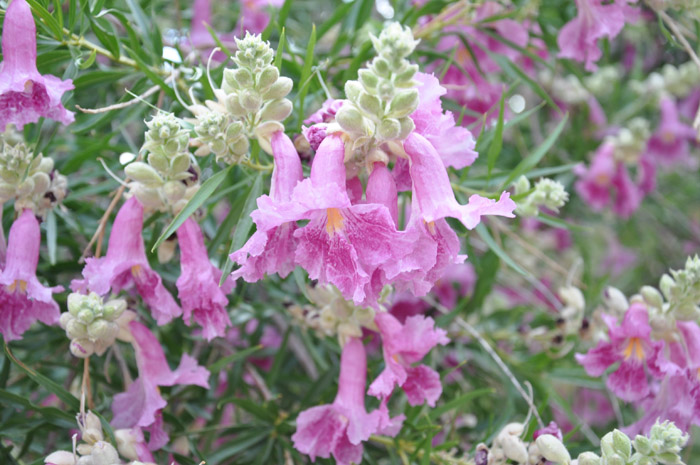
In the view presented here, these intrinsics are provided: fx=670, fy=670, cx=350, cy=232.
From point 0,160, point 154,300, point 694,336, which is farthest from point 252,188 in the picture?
point 694,336

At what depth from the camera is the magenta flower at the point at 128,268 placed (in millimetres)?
1002

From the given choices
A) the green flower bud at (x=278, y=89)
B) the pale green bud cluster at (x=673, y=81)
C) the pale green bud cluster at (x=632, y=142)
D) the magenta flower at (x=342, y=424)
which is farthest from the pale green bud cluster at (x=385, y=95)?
the pale green bud cluster at (x=673, y=81)

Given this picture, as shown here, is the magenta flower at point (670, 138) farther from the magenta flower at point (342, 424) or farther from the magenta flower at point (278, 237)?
the magenta flower at point (278, 237)

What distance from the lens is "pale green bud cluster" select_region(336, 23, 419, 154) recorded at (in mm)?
779

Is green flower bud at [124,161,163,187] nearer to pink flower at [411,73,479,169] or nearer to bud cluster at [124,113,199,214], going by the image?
bud cluster at [124,113,199,214]

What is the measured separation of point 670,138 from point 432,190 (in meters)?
1.80

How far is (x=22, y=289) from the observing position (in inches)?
42.1

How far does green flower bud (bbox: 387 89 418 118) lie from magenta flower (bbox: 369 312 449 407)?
0.39 meters

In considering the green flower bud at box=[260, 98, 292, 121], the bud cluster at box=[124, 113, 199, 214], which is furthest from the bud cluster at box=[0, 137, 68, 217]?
the green flower bud at box=[260, 98, 292, 121]

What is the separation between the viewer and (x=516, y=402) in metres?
1.68

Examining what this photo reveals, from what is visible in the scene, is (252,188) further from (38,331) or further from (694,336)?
(694,336)

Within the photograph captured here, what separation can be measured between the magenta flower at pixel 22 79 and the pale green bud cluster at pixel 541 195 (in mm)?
765

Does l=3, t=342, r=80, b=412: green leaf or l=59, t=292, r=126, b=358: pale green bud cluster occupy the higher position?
l=59, t=292, r=126, b=358: pale green bud cluster

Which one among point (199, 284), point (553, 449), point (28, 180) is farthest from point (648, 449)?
point (28, 180)
